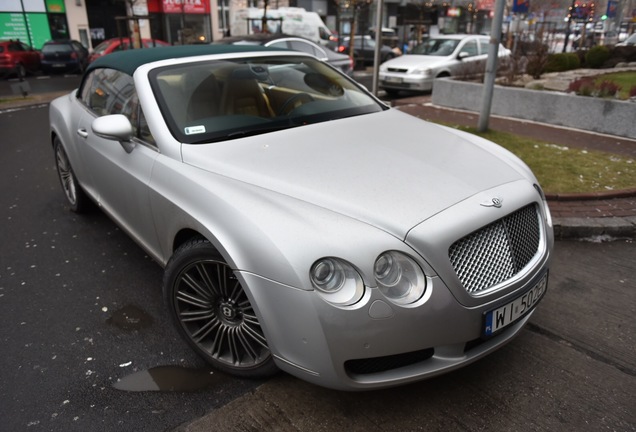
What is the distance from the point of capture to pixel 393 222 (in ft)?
7.38

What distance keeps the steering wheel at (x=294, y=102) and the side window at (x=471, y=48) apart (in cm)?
1114

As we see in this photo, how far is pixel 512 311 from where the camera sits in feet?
7.98

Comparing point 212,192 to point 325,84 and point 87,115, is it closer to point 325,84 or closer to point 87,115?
point 325,84

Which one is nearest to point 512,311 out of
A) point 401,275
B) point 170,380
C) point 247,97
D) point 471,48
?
point 401,275

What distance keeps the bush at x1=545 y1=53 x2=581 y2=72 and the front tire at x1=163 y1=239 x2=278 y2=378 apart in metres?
12.8

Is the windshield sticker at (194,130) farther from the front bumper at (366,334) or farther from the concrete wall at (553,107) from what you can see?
the concrete wall at (553,107)

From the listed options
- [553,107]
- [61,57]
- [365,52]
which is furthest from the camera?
[365,52]

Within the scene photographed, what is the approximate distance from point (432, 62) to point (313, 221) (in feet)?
38.7

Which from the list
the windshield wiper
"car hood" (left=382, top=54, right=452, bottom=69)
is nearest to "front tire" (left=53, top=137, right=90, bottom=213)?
the windshield wiper

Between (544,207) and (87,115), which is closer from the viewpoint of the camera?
(544,207)

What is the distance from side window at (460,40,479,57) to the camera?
13.5 m

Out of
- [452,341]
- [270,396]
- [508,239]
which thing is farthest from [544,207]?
[270,396]

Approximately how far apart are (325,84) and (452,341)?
238 centimetres

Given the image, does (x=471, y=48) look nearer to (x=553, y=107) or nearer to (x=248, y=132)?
(x=553, y=107)
